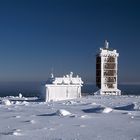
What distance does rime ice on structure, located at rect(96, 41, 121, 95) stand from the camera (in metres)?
63.1

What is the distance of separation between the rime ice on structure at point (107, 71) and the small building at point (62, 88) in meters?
8.97

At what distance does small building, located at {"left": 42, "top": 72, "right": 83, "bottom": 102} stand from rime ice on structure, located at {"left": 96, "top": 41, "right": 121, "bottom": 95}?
8969 mm

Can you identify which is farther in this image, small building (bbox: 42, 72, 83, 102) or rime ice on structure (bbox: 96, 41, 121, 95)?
rime ice on structure (bbox: 96, 41, 121, 95)

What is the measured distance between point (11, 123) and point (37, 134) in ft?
12.5

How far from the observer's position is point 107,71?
63.6 meters

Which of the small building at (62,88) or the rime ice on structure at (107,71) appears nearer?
the small building at (62,88)

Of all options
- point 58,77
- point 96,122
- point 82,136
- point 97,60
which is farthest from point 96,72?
point 82,136

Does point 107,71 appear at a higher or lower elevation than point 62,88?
higher

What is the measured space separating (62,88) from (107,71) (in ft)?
40.6

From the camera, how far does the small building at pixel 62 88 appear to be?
53.2 meters

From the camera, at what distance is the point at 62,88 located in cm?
5403

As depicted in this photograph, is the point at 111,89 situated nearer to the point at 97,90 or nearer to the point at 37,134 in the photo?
the point at 97,90

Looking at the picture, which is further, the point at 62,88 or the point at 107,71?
the point at 107,71

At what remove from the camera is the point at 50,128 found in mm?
15594
